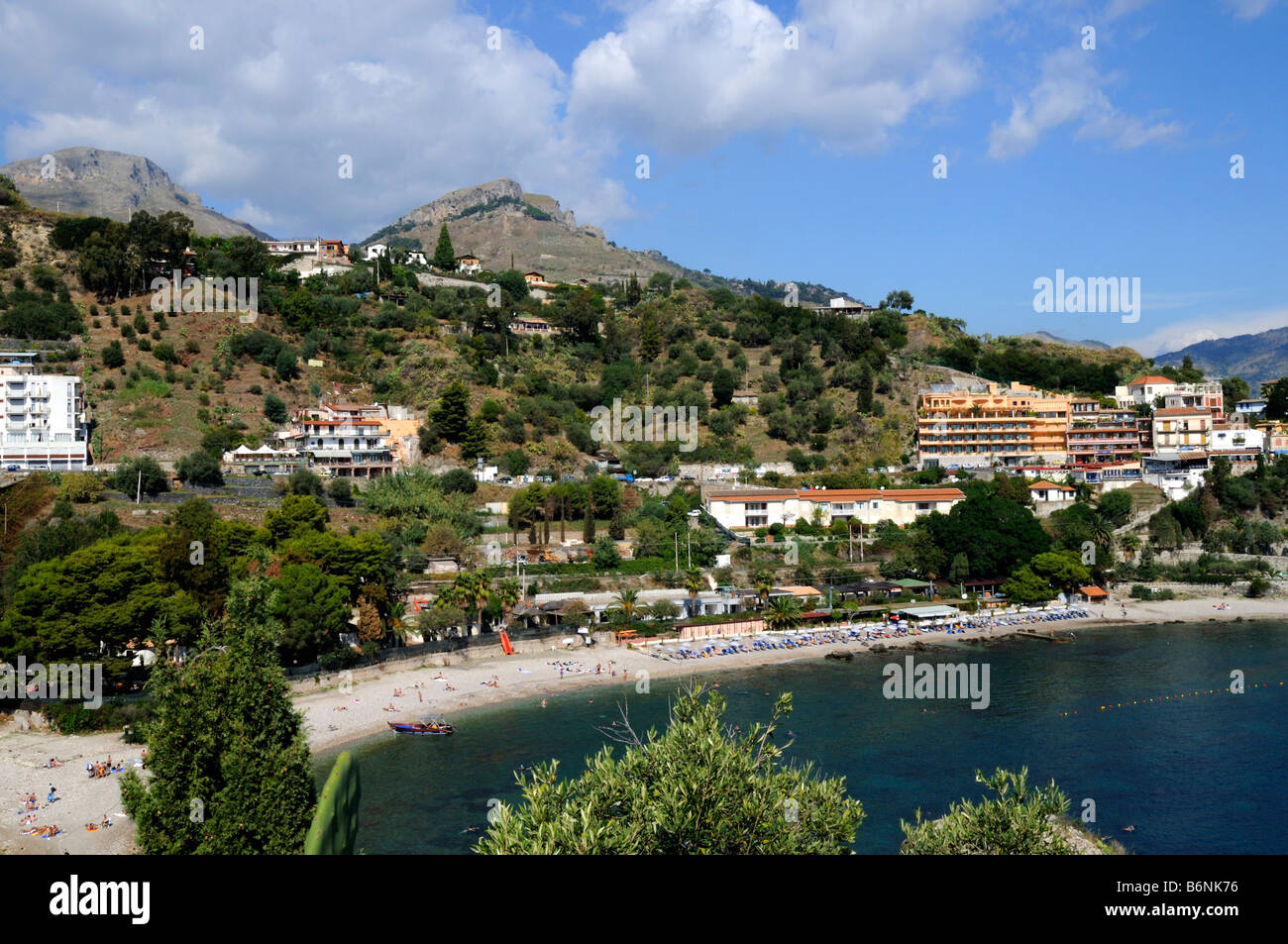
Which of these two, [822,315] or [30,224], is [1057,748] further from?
[30,224]

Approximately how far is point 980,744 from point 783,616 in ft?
48.6

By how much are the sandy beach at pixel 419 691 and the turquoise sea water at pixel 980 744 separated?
1.02 m

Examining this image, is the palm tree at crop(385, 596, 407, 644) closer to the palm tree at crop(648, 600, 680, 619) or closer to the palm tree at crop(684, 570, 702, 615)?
the palm tree at crop(648, 600, 680, 619)

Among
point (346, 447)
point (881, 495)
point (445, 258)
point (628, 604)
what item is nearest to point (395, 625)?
point (628, 604)

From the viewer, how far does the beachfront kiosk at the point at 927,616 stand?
42.0 meters

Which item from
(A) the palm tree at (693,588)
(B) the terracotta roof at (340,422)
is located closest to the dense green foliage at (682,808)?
(A) the palm tree at (693,588)

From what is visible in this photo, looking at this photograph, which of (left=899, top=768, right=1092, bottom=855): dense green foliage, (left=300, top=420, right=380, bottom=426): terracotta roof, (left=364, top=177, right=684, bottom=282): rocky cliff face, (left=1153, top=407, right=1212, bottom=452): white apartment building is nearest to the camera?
(left=899, top=768, right=1092, bottom=855): dense green foliage

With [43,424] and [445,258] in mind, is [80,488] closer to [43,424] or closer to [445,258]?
[43,424]

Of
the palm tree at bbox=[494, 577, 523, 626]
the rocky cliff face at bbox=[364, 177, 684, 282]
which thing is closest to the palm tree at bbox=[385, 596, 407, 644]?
the palm tree at bbox=[494, 577, 523, 626]

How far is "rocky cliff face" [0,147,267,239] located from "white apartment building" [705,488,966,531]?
143123 mm

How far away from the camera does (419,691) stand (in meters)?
31.8

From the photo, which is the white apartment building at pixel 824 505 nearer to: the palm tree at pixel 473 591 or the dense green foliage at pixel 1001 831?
the palm tree at pixel 473 591

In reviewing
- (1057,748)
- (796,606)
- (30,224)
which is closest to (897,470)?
(796,606)

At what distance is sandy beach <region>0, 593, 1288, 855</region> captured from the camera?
21094 mm
